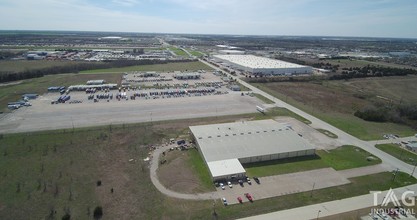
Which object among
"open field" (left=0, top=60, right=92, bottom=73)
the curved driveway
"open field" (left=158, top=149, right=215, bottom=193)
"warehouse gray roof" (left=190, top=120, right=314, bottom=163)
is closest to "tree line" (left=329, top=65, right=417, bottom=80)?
"warehouse gray roof" (left=190, top=120, right=314, bottom=163)

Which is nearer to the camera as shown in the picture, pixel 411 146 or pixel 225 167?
pixel 225 167

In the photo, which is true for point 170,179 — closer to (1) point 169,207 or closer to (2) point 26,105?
(1) point 169,207

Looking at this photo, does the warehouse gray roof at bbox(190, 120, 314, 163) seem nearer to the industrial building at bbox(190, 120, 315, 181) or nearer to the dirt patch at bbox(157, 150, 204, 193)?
the industrial building at bbox(190, 120, 315, 181)

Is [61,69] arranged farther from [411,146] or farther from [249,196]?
[411,146]

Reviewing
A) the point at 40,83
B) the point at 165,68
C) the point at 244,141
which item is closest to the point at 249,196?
the point at 244,141

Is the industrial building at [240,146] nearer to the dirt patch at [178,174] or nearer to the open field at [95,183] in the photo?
the dirt patch at [178,174]

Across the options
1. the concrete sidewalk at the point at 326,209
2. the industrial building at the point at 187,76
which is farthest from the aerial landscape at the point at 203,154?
the industrial building at the point at 187,76
